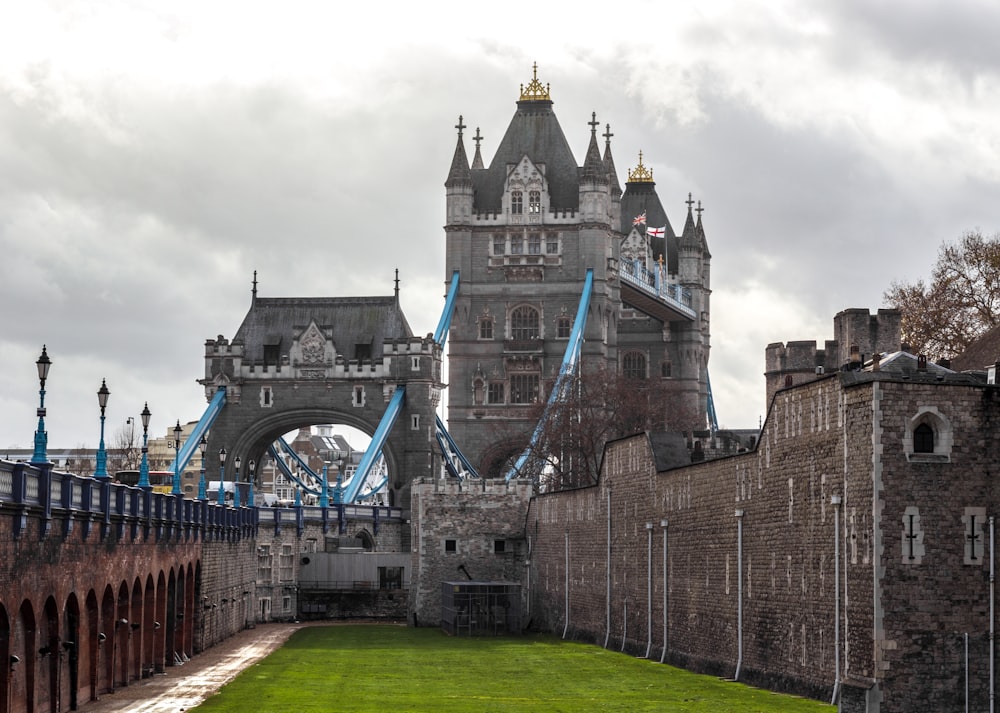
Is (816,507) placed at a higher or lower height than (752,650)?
higher

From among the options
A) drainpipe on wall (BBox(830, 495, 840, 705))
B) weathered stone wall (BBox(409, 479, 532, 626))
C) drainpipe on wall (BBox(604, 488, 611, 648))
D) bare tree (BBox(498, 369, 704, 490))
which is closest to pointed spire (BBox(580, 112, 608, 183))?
bare tree (BBox(498, 369, 704, 490))

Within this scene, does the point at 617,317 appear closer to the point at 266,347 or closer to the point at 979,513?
the point at 266,347

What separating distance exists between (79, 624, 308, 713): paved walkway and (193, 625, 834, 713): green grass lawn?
569 mm

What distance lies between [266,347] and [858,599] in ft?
277

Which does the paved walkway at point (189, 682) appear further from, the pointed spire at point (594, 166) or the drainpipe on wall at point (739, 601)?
the pointed spire at point (594, 166)

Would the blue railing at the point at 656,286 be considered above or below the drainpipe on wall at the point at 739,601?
above

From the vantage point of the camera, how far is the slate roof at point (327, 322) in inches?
4518

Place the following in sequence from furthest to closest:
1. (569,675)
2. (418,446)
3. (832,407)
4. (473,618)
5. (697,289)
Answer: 1. (697,289)
2. (418,446)
3. (473,618)
4. (569,675)
5. (832,407)

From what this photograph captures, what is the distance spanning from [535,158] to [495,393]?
15937 mm

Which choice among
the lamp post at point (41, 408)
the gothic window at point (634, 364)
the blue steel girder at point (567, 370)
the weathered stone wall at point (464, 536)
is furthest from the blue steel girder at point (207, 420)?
the lamp post at point (41, 408)

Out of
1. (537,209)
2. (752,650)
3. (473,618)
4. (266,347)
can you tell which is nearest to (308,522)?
(473,618)

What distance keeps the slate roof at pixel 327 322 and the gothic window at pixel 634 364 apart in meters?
21.1

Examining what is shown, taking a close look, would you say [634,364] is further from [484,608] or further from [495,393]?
[484,608]

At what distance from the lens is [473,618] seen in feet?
229
